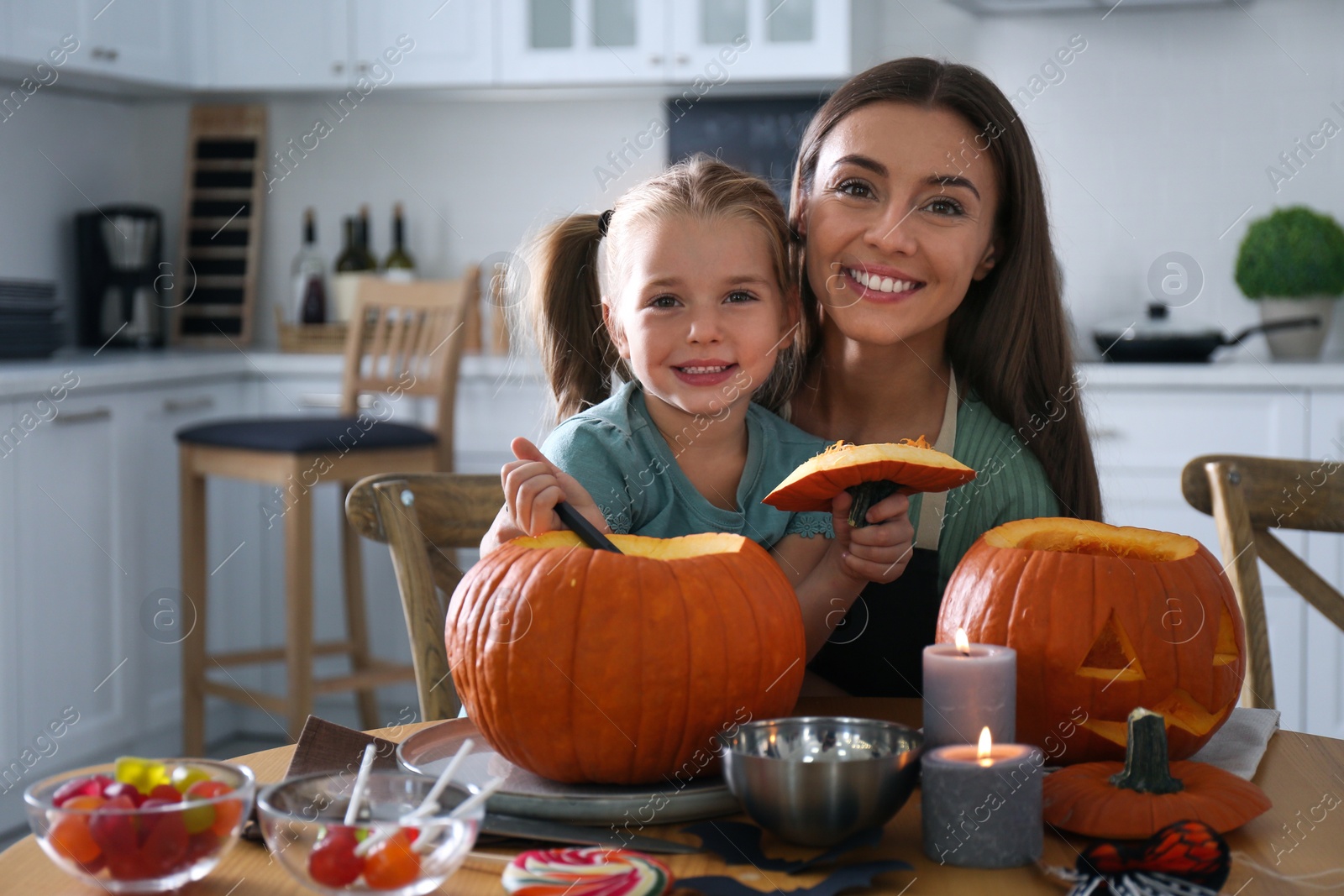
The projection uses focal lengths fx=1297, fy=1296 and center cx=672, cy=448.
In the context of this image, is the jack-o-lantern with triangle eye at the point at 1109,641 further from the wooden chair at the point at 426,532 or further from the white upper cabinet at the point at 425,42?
the white upper cabinet at the point at 425,42

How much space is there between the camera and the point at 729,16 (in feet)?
9.77

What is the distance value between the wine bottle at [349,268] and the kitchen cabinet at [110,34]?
1.80ft

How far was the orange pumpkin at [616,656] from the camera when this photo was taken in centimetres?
77

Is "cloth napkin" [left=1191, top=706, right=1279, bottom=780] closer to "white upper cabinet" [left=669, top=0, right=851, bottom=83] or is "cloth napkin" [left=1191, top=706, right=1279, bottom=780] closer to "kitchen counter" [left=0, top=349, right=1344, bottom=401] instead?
"kitchen counter" [left=0, top=349, right=1344, bottom=401]

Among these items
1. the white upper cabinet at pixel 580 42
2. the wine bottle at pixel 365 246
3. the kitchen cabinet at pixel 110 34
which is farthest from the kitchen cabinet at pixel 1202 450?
the kitchen cabinet at pixel 110 34

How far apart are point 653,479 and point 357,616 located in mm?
1953

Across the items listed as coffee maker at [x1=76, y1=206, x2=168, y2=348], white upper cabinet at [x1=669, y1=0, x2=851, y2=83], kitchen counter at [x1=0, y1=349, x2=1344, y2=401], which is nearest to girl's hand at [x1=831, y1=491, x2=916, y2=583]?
kitchen counter at [x1=0, y1=349, x2=1344, y2=401]

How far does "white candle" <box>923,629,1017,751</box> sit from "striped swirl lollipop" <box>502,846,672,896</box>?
0.63 ft

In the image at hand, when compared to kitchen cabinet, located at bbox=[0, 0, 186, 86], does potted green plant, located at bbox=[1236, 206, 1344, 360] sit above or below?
below

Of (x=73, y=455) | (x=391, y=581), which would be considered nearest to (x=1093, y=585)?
(x=73, y=455)

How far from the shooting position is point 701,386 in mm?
1180

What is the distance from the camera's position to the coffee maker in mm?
3244

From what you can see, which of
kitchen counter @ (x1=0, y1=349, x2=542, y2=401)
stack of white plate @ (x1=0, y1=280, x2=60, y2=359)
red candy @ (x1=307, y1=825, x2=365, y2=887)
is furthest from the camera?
stack of white plate @ (x1=0, y1=280, x2=60, y2=359)

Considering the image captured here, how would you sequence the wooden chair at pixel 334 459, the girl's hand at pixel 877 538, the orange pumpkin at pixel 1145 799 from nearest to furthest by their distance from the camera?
the orange pumpkin at pixel 1145 799 → the girl's hand at pixel 877 538 → the wooden chair at pixel 334 459
